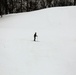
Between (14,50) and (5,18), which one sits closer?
(14,50)

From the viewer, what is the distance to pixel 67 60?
17578mm

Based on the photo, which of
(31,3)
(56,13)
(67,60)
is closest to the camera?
(67,60)

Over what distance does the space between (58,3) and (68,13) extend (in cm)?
1968

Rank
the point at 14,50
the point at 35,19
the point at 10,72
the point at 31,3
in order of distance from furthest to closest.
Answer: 1. the point at 31,3
2. the point at 35,19
3. the point at 14,50
4. the point at 10,72

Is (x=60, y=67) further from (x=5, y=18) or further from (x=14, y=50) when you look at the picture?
(x=5, y=18)

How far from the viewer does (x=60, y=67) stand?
16.0m

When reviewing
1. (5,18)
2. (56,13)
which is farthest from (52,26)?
(5,18)

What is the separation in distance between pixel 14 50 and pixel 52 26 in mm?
18622

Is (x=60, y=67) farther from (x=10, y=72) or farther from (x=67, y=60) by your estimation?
(x=10, y=72)

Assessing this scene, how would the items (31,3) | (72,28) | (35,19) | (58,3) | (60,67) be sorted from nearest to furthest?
(60,67)
(72,28)
(35,19)
(31,3)
(58,3)

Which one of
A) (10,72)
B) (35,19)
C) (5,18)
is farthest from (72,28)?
(10,72)

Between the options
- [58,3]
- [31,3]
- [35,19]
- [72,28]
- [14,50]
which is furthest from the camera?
[58,3]

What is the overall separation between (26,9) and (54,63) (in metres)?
42.5

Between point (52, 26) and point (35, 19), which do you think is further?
point (35, 19)
